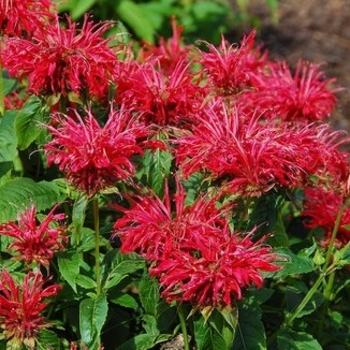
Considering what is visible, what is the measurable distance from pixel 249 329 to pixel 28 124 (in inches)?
25.2

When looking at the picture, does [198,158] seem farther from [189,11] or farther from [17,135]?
[189,11]

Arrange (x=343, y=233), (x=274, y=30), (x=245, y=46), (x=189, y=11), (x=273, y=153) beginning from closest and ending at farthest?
1. (x=273, y=153)
2. (x=343, y=233)
3. (x=245, y=46)
4. (x=189, y=11)
5. (x=274, y=30)

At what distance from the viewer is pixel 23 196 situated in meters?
1.89

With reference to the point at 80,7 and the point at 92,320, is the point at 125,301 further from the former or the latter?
the point at 80,7

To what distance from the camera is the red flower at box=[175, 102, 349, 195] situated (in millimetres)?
1724

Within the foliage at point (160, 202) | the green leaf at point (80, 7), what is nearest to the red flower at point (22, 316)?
the foliage at point (160, 202)

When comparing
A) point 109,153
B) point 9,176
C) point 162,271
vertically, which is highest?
point 109,153

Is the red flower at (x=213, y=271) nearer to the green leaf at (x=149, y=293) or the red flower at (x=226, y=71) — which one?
the green leaf at (x=149, y=293)

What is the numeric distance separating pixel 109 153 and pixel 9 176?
41 cm

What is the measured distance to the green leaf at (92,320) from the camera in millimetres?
1750

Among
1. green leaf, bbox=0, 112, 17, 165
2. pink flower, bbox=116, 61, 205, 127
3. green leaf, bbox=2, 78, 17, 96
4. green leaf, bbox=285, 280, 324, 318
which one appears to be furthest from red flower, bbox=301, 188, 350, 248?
green leaf, bbox=2, 78, 17, 96

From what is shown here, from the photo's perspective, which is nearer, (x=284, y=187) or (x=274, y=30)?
(x=284, y=187)

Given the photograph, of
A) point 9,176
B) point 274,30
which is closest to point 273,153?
point 9,176

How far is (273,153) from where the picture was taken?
5.74 ft
